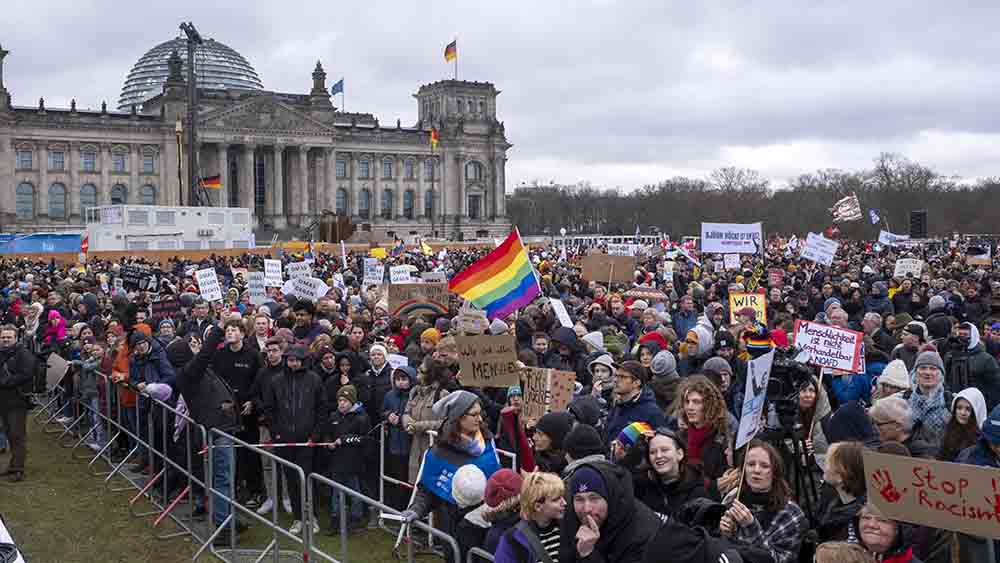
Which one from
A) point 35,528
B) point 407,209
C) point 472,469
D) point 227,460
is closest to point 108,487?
point 35,528

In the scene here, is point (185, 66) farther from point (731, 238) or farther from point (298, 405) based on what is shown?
point (298, 405)

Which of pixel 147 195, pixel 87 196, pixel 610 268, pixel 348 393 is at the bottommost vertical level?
pixel 348 393

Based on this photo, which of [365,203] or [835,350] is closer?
[835,350]

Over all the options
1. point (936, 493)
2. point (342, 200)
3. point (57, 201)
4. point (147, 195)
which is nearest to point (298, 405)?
point (936, 493)

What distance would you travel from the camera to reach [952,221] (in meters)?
82.2

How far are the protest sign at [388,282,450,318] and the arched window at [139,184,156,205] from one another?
7608 centimetres

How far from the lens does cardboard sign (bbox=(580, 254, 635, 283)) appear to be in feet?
66.5

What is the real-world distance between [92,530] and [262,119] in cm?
8494

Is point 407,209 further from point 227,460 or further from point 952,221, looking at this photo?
point 227,460

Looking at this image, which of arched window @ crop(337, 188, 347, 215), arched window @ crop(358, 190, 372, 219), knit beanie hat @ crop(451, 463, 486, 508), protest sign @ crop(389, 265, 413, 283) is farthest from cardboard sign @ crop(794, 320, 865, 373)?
arched window @ crop(358, 190, 372, 219)

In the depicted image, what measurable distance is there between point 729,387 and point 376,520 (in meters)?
3.56

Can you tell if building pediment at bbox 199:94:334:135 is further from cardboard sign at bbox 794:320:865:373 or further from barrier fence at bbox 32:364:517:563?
cardboard sign at bbox 794:320:865:373

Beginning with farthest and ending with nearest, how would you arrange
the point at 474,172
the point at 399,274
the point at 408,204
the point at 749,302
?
1. the point at 474,172
2. the point at 408,204
3. the point at 399,274
4. the point at 749,302

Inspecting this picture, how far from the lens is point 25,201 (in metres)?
81.8
